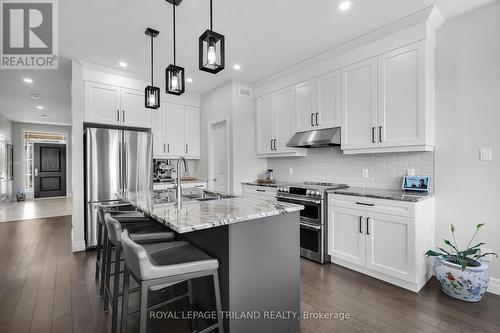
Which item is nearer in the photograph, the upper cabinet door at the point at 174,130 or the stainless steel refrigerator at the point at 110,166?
the stainless steel refrigerator at the point at 110,166

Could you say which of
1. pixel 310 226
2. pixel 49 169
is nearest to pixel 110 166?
pixel 310 226

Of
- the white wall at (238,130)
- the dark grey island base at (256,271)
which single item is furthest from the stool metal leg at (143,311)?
the white wall at (238,130)

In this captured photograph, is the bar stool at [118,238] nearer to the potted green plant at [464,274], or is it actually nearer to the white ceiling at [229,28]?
the white ceiling at [229,28]

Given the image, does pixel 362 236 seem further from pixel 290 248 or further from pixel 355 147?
pixel 290 248

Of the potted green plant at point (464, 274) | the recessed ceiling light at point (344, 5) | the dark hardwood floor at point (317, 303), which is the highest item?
the recessed ceiling light at point (344, 5)

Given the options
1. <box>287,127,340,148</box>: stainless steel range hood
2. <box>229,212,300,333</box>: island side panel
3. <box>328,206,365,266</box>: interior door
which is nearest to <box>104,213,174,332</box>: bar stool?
<box>229,212,300,333</box>: island side panel

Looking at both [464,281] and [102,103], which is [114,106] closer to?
[102,103]

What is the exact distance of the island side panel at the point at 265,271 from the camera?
156cm

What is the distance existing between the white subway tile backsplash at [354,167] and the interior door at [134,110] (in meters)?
2.60

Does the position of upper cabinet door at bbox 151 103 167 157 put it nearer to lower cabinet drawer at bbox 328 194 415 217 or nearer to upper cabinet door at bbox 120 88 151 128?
upper cabinet door at bbox 120 88 151 128

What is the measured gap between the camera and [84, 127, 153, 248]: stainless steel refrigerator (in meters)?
3.70

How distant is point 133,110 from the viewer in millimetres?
4387

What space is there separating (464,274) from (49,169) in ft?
39.3

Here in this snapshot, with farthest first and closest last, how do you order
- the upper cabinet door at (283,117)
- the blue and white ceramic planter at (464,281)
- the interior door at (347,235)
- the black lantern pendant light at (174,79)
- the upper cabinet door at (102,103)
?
the upper cabinet door at (283,117), the upper cabinet door at (102,103), the interior door at (347,235), the black lantern pendant light at (174,79), the blue and white ceramic planter at (464,281)
